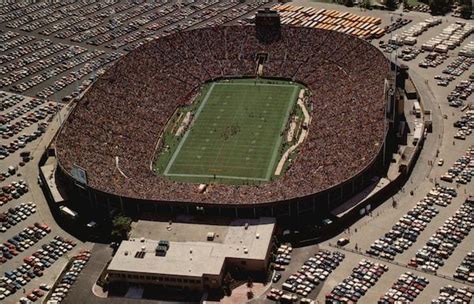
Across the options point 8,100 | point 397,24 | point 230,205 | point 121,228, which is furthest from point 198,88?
point 397,24

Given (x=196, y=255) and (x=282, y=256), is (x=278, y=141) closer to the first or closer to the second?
(x=282, y=256)

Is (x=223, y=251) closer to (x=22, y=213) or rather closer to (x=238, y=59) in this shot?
(x=22, y=213)

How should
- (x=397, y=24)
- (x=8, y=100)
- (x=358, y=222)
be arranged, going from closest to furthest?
(x=358, y=222) → (x=8, y=100) → (x=397, y=24)

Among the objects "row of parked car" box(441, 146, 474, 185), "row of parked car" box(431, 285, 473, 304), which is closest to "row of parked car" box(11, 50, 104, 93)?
"row of parked car" box(441, 146, 474, 185)

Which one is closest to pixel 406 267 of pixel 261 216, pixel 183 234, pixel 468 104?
pixel 261 216

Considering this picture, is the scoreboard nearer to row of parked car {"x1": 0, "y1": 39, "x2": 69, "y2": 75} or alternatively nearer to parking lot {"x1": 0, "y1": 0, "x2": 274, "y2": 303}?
parking lot {"x1": 0, "y1": 0, "x2": 274, "y2": 303}

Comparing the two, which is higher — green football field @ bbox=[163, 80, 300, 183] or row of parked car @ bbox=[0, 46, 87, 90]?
green football field @ bbox=[163, 80, 300, 183]
